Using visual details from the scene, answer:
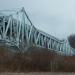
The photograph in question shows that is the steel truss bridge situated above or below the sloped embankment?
above

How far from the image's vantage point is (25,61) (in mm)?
30484

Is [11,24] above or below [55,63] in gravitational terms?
above

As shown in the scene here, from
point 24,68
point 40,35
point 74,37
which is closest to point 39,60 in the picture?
point 24,68

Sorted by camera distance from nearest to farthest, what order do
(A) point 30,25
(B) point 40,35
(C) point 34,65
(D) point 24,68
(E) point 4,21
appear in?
(D) point 24,68
(C) point 34,65
(E) point 4,21
(A) point 30,25
(B) point 40,35

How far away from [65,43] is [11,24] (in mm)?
55802

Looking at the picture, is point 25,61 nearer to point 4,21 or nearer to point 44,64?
point 44,64

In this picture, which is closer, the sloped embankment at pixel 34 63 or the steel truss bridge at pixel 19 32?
the sloped embankment at pixel 34 63

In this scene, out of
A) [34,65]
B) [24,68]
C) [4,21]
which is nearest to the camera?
[24,68]

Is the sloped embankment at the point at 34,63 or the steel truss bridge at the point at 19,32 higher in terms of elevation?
the steel truss bridge at the point at 19,32

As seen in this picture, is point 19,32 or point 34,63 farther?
point 19,32

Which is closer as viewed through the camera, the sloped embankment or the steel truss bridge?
the sloped embankment

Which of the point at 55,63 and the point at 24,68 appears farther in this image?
the point at 55,63

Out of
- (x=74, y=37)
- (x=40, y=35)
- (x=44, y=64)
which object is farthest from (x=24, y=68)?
(x=74, y=37)

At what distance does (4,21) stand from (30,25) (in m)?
14.0
